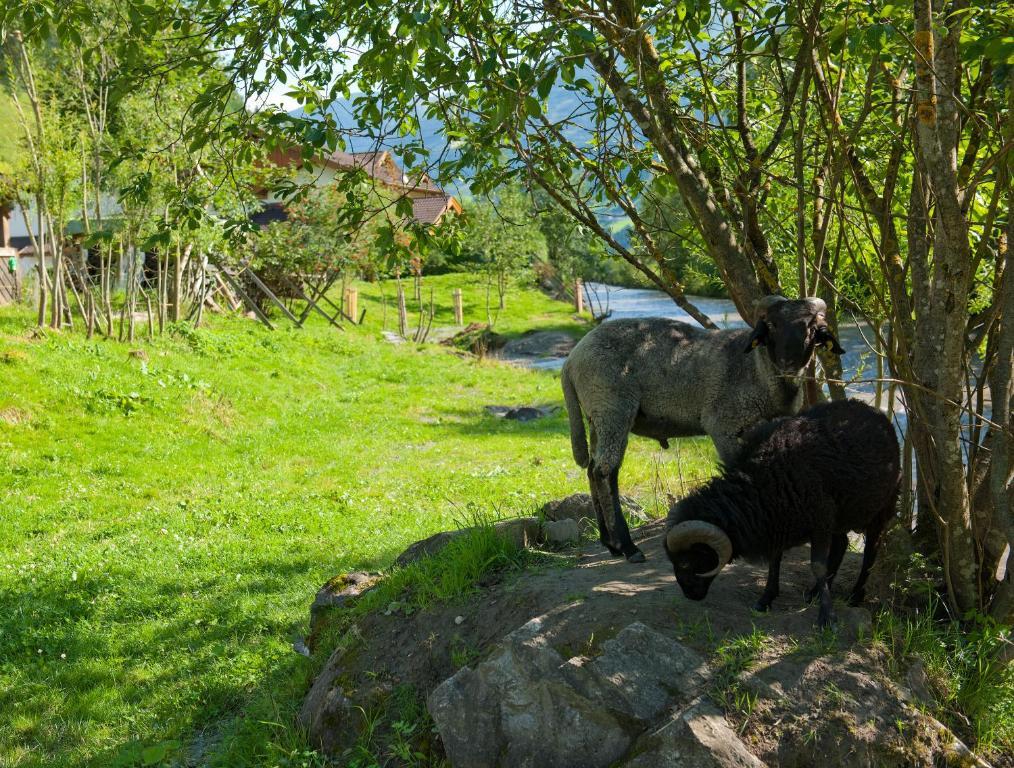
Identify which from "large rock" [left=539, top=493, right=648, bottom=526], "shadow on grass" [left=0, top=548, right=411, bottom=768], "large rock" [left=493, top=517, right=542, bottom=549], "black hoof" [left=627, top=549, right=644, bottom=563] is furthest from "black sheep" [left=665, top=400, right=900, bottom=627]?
"shadow on grass" [left=0, top=548, right=411, bottom=768]

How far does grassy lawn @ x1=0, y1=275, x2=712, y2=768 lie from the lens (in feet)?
22.7

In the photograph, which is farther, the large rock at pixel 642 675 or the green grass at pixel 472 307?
the green grass at pixel 472 307

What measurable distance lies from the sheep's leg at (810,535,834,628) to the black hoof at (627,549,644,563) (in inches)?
52.7

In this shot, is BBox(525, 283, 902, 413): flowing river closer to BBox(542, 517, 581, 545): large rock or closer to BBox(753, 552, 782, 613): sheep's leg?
BBox(542, 517, 581, 545): large rock

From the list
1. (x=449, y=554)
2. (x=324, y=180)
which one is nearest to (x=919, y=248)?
(x=449, y=554)

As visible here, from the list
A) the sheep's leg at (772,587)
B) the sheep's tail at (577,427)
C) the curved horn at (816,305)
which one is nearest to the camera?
the sheep's leg at (772,587)

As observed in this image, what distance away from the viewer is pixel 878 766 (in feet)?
14.6

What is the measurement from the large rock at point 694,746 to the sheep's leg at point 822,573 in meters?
1.03

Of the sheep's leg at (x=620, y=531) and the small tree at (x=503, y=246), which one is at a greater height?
the small tree at (x=503, y=246)

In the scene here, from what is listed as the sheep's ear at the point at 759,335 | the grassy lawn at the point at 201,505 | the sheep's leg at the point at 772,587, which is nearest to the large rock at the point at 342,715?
the grassy lawn at the point at 201,505

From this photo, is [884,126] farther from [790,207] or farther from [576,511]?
[576,511]

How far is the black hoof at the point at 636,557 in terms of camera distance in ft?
20.7

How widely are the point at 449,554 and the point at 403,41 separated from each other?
12.2ft

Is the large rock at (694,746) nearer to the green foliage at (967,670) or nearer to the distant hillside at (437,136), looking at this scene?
the green foliage at (967,670)
